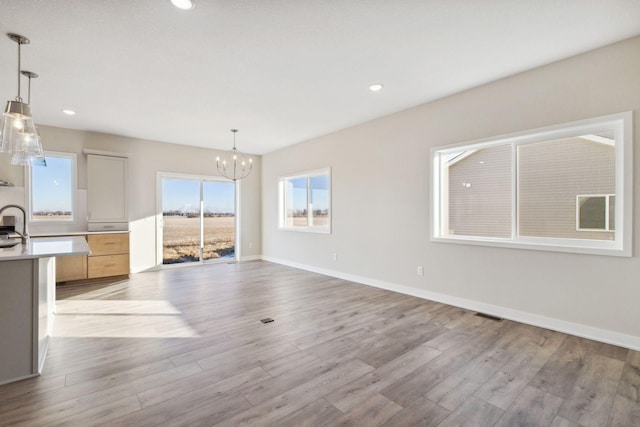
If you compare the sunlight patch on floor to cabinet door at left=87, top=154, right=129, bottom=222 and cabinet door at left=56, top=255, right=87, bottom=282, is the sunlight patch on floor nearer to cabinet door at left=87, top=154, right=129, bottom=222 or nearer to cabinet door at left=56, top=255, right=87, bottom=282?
cabinet door at left=56, top=255, right=87, bottom=282

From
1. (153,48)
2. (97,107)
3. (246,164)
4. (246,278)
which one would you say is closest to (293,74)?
(153,48)

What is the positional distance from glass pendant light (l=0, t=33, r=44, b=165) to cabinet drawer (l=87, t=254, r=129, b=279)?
271 centimetres

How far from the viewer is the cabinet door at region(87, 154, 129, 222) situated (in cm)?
530

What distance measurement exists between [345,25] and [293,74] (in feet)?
3.20

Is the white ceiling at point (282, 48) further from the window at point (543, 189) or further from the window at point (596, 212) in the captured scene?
the window at point (596, 212)

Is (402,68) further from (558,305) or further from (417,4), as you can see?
(558,305)

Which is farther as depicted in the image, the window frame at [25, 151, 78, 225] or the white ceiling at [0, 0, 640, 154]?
the window frame at [25, 151, 78, 225]

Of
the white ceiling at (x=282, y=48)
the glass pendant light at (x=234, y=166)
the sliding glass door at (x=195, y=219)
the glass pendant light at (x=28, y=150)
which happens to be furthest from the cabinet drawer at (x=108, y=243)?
the glass pendant light at (x=234, y=166)

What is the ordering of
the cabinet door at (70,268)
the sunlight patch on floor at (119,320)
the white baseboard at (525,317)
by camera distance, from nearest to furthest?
1. the white baseboard at (525,317)
2. the sunlight patch on floor at (119,320)
3. the cabinet door at (70,268)

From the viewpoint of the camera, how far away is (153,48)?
2.72 m

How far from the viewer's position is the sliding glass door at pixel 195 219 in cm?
644

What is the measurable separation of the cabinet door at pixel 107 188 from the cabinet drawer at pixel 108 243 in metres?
0.36

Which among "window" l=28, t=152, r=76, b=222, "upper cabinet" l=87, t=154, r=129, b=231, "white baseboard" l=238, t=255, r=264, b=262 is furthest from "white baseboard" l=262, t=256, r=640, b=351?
"window" l=28, t=152, r=76, b=222

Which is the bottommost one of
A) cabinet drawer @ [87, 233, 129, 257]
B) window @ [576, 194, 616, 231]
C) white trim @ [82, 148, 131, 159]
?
cabinet drawer @ [87, 233, 129, 257]
